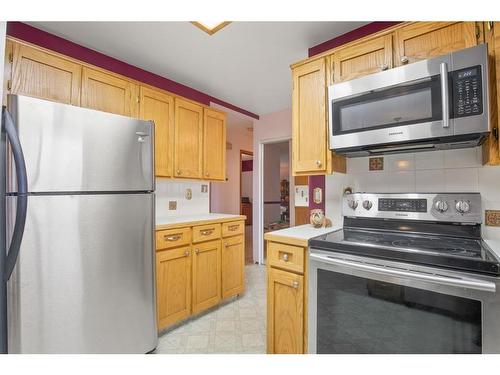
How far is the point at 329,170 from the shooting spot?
5.20 ft

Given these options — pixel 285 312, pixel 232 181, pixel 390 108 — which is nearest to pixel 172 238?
pixel 285 312

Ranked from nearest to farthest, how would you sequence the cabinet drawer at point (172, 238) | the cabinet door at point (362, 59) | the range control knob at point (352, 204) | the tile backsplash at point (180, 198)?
the cabinet door at point (362, 59) → the range control knob at point (352, 204) → the cabinet drawer at point (172, 238) → the tile backsplash at point (180, 198)

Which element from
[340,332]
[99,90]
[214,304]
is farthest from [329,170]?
[99,90]

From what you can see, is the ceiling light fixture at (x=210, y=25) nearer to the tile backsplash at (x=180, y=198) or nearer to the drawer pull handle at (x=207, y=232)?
the tile backsplash at (x=180, y=198)

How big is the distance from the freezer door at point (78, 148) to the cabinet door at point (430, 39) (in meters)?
1.65

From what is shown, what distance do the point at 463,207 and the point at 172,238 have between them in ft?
6.35

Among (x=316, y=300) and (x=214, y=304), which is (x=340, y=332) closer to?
(x=316, y=300)

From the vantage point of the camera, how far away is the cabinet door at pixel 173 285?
1.83m

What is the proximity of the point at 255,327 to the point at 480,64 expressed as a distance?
221 centimetres

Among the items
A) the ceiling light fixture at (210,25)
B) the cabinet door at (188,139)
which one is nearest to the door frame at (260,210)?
the cabinet door at (188,139)

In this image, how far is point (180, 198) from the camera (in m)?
2.64

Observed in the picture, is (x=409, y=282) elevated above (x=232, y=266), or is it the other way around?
(x=409, y=282)

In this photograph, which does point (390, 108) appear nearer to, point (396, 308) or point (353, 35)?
point (353, 35)
